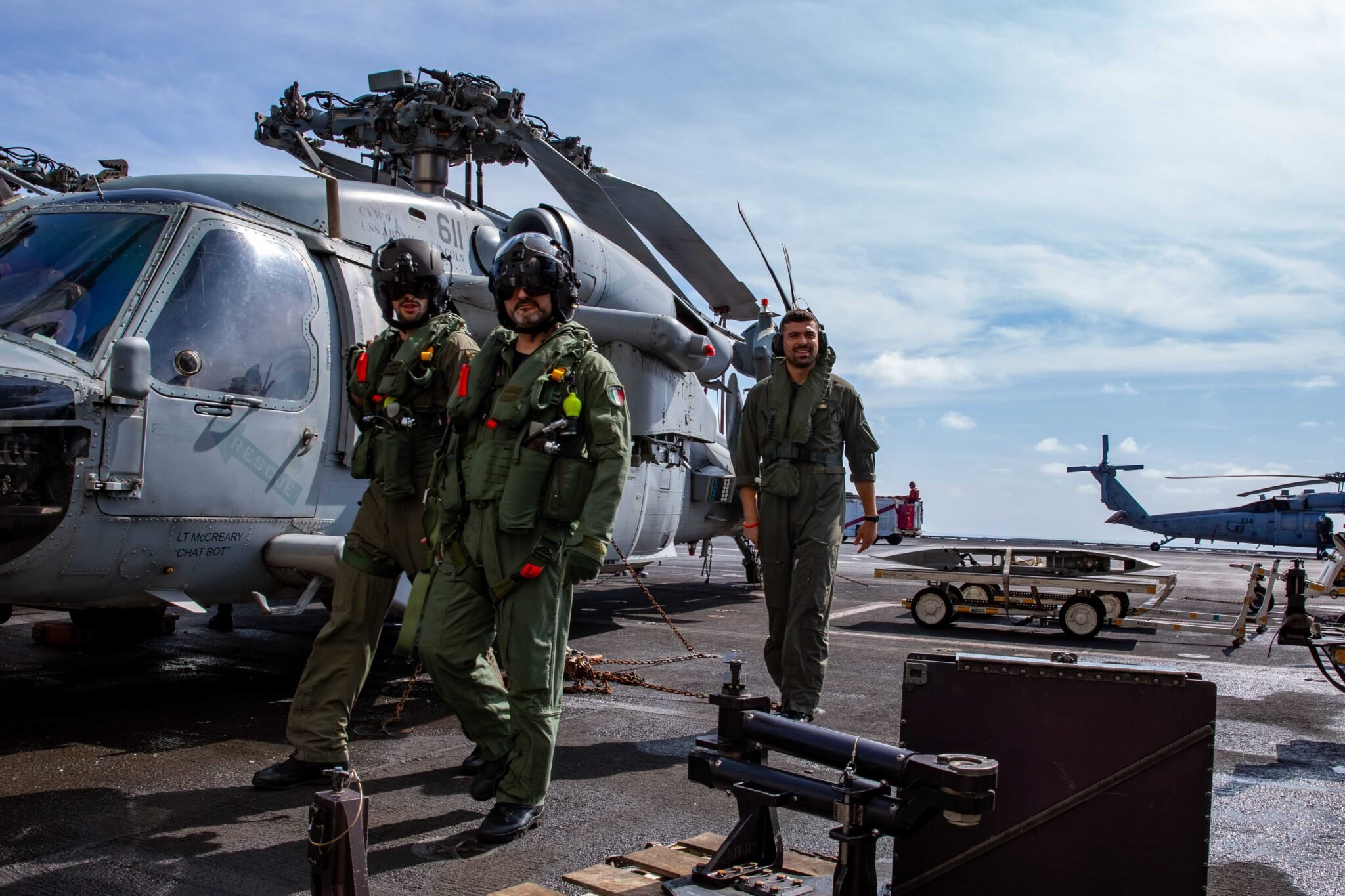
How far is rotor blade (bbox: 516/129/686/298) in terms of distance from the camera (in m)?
9.05

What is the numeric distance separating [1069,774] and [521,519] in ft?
6.48

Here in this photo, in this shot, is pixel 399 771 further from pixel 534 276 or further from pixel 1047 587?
pixel 1047 587

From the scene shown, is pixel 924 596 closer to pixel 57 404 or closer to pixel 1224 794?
pixel 1224 794

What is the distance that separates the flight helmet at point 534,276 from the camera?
3.96 meters

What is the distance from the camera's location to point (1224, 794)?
175 inches

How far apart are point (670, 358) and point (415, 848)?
512 cm

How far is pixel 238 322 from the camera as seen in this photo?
5219mm

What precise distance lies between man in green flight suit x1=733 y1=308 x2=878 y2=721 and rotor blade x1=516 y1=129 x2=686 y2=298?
3804 mm

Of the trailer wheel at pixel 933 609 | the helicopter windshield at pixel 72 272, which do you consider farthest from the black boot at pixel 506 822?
the trailer wheel at pixel 933 609

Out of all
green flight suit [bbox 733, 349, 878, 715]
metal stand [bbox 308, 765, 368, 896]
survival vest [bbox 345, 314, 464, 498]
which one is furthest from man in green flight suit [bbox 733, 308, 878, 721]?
metal stand [bbox 308, 765, 368, 896]

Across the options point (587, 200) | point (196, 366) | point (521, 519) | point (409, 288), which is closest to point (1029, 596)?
point (587, 200)

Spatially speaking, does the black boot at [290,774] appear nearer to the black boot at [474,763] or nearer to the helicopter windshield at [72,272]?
the black boot at [474,763]

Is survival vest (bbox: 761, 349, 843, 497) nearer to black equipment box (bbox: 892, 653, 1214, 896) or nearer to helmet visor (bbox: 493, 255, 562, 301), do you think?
helmet visor (bbox: 493, 255, 562, 301)

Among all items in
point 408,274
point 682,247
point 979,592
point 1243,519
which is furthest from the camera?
point 1243,519
